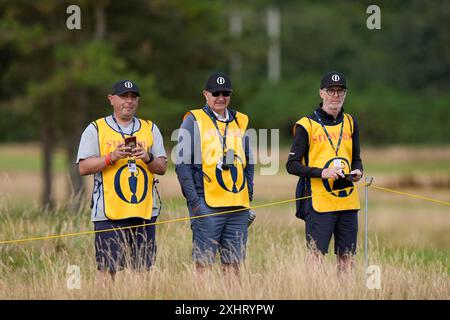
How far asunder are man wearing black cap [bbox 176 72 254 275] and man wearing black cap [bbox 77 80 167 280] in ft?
0.90

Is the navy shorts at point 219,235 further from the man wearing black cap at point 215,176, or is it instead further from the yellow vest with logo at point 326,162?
the yellow vest with logo at point 326,162

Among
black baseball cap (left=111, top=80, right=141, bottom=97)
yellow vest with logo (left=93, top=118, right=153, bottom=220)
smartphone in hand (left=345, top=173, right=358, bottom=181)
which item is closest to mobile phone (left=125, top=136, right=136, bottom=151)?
yellow vest with logo (left=93, top=118, right=153, bottom=220)

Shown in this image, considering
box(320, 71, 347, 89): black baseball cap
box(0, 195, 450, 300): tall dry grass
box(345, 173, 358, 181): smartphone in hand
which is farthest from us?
box(320, 71, 347, 89): black baseball cap

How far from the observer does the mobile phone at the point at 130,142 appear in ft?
25.9

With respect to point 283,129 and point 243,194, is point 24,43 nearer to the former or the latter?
point 243,194

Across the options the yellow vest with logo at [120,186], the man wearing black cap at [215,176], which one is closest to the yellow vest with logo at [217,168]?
the man wearing black cap at [215,176]

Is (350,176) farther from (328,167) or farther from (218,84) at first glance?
(218,84)

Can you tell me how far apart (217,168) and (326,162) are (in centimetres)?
90

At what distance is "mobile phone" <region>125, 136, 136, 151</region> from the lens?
25.9 feet

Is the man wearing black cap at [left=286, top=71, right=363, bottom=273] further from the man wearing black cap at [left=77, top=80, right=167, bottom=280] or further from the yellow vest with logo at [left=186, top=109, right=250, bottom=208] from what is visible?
the man wearing black cap at [left=77, top=80, right=167, bottom=280]

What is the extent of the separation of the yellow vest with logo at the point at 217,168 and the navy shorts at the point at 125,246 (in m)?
0.54

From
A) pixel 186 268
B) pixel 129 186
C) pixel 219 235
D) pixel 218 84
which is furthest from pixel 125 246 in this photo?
pixel 218 84
